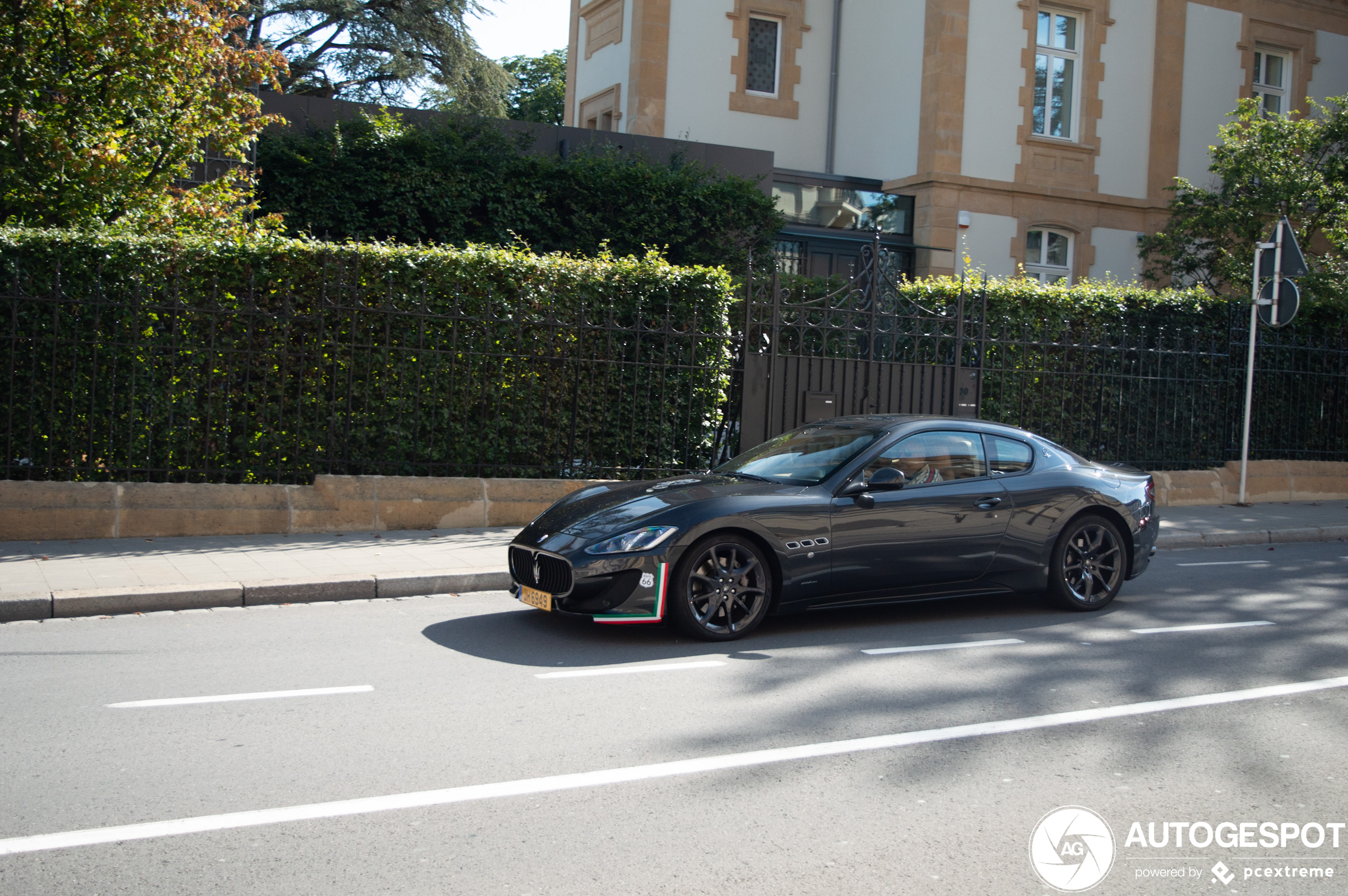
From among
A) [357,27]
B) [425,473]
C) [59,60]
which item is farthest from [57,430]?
[357,27]

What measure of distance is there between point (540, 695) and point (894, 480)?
2913mm

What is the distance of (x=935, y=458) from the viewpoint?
7.47m

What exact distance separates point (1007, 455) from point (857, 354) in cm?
494

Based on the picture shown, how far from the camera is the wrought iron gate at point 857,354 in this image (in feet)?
38.9

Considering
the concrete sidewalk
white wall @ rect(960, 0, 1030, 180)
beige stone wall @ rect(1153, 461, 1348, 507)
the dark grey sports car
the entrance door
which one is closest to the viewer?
the dark grey sports car

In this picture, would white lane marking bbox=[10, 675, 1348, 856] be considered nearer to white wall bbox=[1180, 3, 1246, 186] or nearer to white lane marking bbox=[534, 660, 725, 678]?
white lane marking bbox=[534, 660, 725, 678]

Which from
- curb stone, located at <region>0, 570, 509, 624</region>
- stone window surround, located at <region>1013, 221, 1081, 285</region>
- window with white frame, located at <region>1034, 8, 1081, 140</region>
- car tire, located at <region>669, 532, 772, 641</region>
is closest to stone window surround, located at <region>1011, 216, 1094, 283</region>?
stone window surround, located at <region>1013, 221, 1081, 285</region>

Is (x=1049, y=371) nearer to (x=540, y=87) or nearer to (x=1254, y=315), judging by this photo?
(x=1254, y=315)

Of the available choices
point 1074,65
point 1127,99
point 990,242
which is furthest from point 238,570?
point 1127,99

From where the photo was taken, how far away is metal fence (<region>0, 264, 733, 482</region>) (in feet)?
30.9

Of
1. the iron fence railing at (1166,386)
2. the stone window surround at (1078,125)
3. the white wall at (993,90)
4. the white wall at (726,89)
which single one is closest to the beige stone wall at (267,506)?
the iron fence railing at (1166,386)

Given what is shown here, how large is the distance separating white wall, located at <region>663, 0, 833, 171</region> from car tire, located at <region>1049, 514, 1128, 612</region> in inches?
684

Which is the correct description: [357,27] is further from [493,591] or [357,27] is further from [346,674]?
[346,674]

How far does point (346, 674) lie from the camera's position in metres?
5.76
